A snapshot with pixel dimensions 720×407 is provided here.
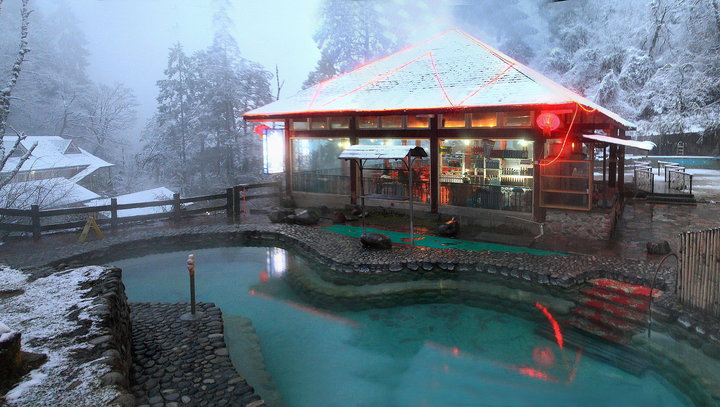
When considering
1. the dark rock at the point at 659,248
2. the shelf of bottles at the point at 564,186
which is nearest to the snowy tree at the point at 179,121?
the shelf of bottles at the point at 564,186

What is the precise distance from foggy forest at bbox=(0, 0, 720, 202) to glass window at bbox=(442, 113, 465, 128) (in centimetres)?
2025

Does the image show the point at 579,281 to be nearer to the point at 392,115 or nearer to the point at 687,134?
the point at 392,115

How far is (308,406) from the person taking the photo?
587cm

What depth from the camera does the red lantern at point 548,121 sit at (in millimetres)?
11453

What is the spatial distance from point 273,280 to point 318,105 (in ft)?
25.2

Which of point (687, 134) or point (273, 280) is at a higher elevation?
point (687, 134)

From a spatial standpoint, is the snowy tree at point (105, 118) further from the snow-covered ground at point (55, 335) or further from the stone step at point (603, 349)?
the stone step at point (603, 349)

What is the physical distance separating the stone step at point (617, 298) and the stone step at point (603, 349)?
881 millimetres

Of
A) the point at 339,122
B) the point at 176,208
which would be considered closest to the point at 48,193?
the point at 176,208

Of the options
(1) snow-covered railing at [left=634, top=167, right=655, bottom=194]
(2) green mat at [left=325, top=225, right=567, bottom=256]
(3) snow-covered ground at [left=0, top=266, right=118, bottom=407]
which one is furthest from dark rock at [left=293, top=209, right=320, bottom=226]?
(1) snow-covered railing at [left=634, top=167, right=655, bottom=194]

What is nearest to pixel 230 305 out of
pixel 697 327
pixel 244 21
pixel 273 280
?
pixel 273 280

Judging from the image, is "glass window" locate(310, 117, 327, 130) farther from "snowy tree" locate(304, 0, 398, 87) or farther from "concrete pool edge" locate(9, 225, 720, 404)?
"snowy tree" locate(304, 0, 398, 87)

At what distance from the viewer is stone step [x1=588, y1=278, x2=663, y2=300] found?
25.2 ft

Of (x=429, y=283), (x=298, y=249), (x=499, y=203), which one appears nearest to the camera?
(x=429, y=283)
